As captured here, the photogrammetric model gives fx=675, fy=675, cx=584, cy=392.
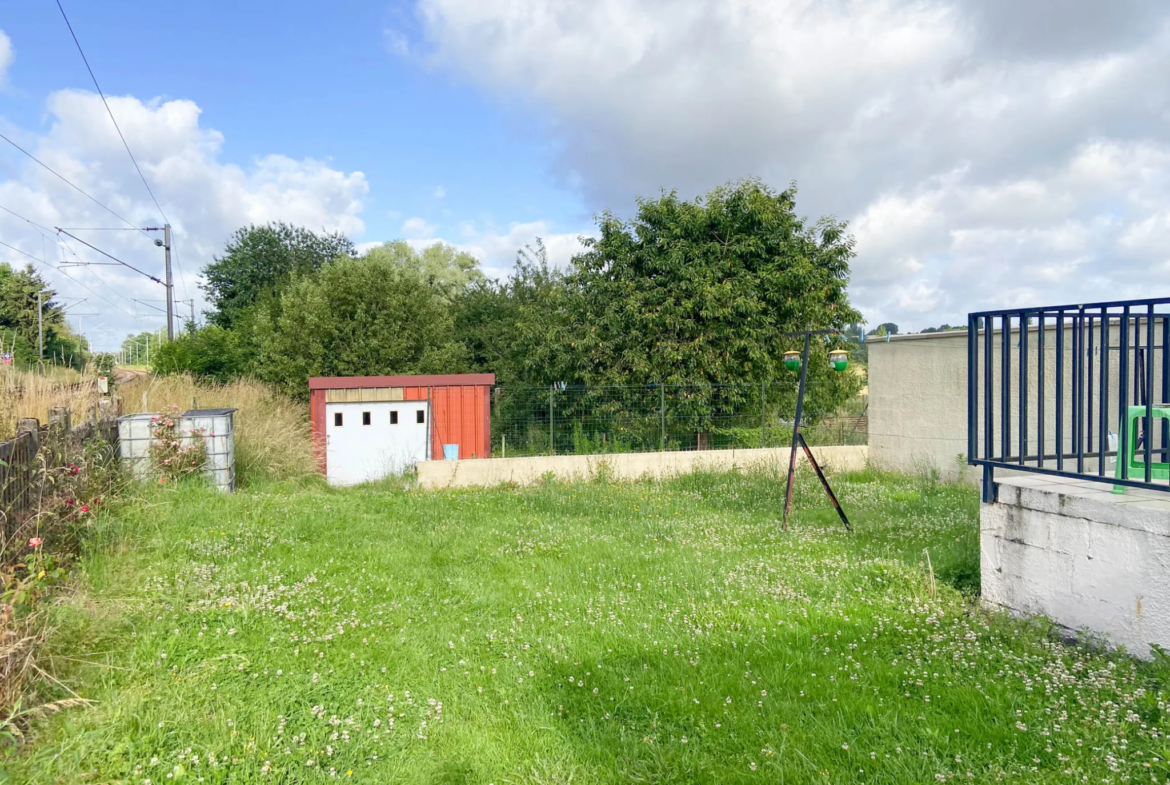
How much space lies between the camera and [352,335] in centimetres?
1858

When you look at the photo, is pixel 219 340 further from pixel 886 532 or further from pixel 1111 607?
pixel 1111 607

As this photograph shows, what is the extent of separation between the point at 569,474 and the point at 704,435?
2.99m

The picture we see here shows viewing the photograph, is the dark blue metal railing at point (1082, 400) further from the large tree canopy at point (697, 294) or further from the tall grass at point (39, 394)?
the large tree canopy at point (697, 294)

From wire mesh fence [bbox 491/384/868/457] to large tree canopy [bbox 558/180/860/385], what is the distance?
42.2 inches

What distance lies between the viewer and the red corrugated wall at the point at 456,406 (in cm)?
1301

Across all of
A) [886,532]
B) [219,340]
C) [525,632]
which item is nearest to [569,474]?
[886,532]

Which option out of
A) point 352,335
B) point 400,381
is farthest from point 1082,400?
point 352,335

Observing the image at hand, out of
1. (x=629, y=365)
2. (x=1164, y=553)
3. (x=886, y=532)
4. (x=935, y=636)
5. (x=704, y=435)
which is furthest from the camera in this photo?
(x=629, y=365)

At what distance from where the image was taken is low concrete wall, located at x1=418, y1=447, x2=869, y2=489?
38.6 ft

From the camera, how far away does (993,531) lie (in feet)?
15.2

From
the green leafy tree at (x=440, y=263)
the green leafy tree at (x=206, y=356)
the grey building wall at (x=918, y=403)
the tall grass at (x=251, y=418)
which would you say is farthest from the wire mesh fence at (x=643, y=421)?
the green leafy tree at (x=440, y=263)

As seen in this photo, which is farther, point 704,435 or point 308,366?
point 308,366

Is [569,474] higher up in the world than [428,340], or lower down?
lower down

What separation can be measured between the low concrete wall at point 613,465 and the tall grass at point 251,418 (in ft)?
7.62
